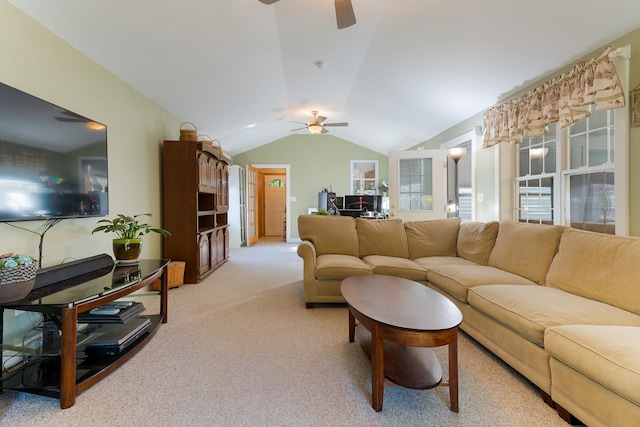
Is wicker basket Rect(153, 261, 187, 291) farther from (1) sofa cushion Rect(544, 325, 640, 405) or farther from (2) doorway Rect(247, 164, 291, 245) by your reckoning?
(2) doorway Rect(247, 164, 291, 245)

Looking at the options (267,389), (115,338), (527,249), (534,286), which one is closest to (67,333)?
→ (115,338)

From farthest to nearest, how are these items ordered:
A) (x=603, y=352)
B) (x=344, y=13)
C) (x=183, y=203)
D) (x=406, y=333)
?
(x=183, y=203)
(x=344, y=13)
(x=406, y=333)
(x=603, y=352)

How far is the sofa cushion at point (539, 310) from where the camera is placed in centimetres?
152

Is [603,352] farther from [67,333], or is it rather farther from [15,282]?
[15,282]

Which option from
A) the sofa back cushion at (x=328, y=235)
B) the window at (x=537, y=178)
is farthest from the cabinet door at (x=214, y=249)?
the window at (x=537, y=178)

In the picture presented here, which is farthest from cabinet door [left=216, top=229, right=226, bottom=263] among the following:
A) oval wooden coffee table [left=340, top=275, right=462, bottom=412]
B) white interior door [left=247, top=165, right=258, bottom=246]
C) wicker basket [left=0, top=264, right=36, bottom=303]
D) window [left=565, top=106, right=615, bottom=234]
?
window [left=565, top=106, right=615, bottom=234]

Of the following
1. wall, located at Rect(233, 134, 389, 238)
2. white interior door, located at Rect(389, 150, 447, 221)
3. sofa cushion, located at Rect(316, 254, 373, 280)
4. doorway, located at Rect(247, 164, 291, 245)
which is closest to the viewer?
sofa cushion, located at Rect(316, 254, 373, 280)

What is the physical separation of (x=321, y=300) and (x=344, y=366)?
3.48 ft

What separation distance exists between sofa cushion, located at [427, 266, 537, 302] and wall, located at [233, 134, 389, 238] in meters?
5.36

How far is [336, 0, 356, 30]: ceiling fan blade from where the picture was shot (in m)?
2.04

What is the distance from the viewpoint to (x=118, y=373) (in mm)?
1793

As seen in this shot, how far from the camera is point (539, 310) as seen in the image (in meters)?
1.62

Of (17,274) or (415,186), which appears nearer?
(17,274)

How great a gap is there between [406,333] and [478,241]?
213cm
